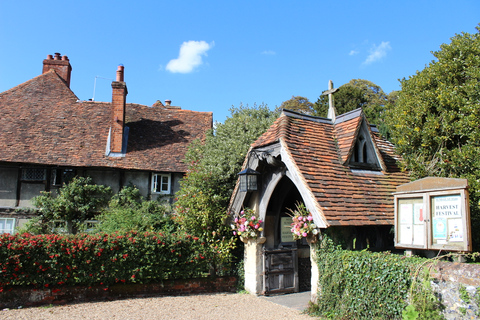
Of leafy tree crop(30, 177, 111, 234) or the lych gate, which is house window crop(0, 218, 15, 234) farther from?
the lych gate

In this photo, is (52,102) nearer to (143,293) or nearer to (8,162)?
(8,162)

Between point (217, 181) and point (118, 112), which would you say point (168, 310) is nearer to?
point (217, 181)

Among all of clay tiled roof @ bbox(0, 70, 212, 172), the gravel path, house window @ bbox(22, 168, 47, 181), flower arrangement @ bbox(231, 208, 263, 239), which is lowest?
the gravel path

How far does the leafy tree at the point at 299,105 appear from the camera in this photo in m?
32.9

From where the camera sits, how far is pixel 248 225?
402 inches

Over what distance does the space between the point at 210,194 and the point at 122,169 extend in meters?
5.68

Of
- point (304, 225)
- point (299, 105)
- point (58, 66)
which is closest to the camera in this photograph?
point (304, 225)

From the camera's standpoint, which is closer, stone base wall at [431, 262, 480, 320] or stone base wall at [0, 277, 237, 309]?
stone base wall at [431, 262, 480, 320]

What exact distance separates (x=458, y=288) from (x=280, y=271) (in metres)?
5.65

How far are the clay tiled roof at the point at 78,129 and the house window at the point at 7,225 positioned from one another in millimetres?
2480

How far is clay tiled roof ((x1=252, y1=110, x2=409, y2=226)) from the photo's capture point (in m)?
8.05

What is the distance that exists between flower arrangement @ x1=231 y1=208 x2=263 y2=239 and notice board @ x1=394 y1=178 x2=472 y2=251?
13.1 feet

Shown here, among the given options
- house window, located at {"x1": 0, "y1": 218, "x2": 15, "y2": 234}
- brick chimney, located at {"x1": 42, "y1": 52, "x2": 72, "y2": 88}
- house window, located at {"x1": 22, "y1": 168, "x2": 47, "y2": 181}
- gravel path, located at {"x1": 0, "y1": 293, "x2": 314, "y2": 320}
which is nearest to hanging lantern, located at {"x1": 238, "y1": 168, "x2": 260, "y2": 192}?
gravel path, located at {"x1": 0, "y1": 293, "x2": 314, "y2": 320}

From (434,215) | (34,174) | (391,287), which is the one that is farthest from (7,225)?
(434,215)
